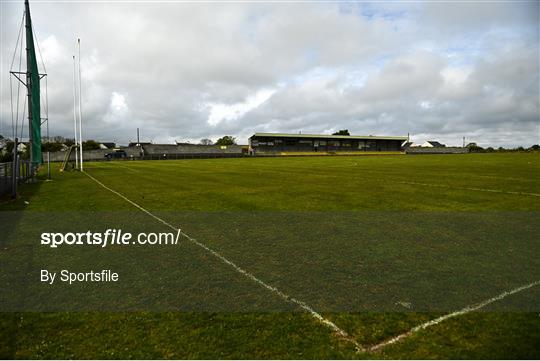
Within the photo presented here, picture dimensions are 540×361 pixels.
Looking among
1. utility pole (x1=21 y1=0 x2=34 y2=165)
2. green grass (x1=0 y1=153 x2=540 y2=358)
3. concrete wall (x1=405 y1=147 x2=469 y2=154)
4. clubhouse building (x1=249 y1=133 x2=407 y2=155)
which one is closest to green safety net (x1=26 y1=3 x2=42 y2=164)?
utility pole (x1=21 y1=0 x2=34 y2=165)

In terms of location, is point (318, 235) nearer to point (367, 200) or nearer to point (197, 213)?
point (197, 213)

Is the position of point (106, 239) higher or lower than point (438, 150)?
lower

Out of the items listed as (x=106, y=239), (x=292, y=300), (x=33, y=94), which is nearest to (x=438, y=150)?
(x=33, y=94)

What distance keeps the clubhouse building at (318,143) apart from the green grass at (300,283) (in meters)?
84.6

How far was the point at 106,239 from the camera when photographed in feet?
27.1

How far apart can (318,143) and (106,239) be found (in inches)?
3888

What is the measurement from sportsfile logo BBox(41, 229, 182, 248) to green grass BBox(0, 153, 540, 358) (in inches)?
20.0

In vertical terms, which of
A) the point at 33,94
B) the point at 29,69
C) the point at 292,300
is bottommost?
the point at 292,300

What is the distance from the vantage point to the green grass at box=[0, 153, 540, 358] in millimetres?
3828

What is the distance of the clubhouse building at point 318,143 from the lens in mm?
97625

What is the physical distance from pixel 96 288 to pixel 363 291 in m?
4.08

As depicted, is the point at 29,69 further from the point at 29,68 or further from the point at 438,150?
the point at 438,150

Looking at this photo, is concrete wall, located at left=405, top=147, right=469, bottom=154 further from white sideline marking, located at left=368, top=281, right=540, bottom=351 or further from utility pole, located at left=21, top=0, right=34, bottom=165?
white sideline marking, located at left=368, top=281, right=540, bottom=351

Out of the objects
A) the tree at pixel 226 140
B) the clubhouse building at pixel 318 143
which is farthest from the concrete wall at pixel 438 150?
the tree at pixel 226 140
